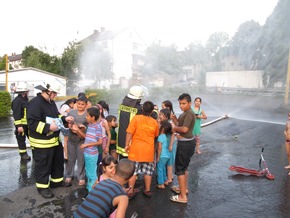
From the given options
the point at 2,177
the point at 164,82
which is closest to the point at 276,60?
the point at 164,82

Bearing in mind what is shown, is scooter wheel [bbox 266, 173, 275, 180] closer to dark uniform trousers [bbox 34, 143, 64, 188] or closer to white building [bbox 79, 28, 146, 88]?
dark uniform trousers [bbox 34, 143, 64, 188]

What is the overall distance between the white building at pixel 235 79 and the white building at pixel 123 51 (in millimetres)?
8006

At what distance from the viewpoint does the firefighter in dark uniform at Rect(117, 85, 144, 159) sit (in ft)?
13.7

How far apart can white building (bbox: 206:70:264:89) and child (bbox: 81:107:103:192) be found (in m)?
19.4

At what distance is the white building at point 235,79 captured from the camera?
22.8 m

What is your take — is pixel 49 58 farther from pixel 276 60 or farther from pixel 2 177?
pixel 2 177

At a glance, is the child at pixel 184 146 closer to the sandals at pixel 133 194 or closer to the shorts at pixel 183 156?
the shorts at pixel 183 156

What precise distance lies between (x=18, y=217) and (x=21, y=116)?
2900mm

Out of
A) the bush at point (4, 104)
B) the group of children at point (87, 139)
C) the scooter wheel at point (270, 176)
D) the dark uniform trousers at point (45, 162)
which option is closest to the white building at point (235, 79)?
the bush at point (4, 104)

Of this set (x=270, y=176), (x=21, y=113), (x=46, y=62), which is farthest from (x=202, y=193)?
(x=46, y=62)

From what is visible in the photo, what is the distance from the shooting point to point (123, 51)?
34.5m

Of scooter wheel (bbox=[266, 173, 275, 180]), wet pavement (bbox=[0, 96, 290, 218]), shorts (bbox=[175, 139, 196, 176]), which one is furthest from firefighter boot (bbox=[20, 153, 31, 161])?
scooter wheel (bbox=[266, 173, 275, 180])

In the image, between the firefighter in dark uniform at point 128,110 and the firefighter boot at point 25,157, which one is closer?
the firefighter in dark uniform at point 128,110

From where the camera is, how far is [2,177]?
16.3ft
